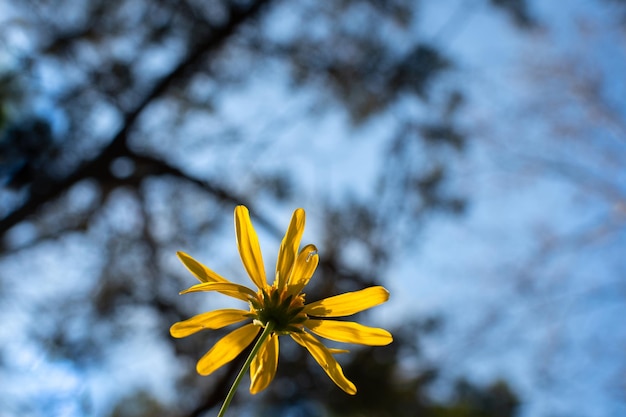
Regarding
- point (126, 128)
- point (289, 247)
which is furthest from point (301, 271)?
point (126, 128)

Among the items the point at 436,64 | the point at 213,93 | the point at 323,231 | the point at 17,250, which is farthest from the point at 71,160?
the point at 436,64

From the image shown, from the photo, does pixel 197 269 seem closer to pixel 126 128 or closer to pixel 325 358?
pixel 325 358

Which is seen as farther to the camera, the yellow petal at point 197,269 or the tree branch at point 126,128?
the tree branch at point 126,128

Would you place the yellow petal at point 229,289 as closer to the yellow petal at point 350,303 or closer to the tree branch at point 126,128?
the yellow petal at point 350,303

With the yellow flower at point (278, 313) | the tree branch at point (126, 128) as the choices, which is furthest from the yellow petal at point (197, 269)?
the tree branch at point (126, 128)

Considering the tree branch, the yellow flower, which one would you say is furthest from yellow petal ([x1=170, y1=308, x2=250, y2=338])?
the tree branch

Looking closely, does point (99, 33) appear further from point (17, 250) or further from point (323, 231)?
point (323, 231)

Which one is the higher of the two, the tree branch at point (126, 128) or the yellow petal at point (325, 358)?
the tree branch at point (126, 128)
